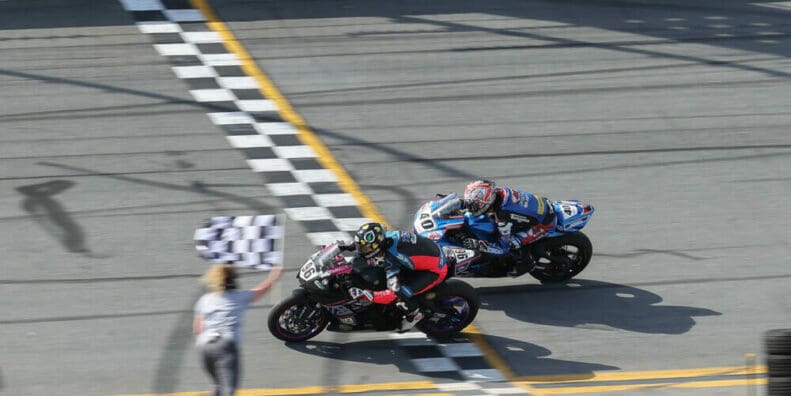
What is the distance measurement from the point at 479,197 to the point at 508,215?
0.43m

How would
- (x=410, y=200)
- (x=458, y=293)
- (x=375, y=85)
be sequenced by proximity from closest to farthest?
(x=458, y=293) < (x=410, y=200) < (x=375, y=85)

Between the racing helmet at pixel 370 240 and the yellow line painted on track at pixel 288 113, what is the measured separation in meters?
3.09

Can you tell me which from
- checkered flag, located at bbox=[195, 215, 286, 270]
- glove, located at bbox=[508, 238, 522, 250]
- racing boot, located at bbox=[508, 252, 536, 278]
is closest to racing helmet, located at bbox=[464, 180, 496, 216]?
glove, located at bbox=[508, 238, 522, 250]

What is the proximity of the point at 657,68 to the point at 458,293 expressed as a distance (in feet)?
29.2

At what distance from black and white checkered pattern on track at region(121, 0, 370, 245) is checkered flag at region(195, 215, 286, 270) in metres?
2.76

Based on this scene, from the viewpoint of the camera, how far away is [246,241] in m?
11.1

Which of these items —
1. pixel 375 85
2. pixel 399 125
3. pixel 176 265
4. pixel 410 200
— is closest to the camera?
pixel 176 265

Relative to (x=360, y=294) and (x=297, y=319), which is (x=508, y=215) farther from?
(x=297, y=319)

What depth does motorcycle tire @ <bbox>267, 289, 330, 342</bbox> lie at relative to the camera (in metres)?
11.6

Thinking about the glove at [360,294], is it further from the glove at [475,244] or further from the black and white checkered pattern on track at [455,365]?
the glove at [475,244]

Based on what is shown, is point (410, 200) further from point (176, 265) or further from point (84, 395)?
point (84, 395)

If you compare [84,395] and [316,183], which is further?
[316,183]

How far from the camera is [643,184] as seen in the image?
15703 millimetres

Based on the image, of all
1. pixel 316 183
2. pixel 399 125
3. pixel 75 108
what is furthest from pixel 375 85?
pixel 75 108
